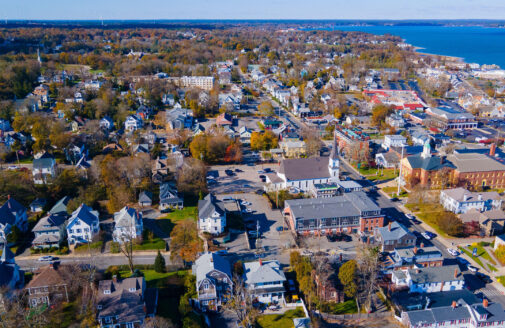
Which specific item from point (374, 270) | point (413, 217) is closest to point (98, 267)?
point (374, 270)

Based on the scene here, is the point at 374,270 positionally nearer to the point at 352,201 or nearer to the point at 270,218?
the point at 352,201

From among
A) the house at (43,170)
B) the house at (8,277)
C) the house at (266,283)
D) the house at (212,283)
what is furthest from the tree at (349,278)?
the house at (43,170)

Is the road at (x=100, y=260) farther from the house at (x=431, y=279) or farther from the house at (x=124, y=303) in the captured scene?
the house at (x=431, y=279)

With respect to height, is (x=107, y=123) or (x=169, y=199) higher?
(x=107, y=123)

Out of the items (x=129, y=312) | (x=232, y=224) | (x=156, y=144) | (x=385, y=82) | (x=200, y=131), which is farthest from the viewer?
(x=385, y=82)

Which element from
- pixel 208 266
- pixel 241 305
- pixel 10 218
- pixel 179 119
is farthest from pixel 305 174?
pixel 179 119

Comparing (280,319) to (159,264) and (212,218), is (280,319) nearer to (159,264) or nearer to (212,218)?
(159,264)
